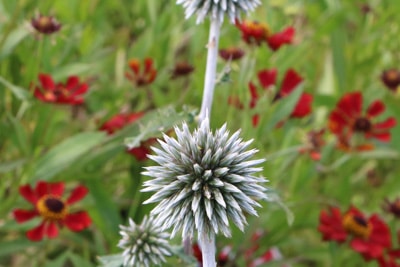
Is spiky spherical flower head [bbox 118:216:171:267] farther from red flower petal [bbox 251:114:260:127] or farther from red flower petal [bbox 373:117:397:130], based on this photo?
red flower petal [bbox 373:117:397:130]

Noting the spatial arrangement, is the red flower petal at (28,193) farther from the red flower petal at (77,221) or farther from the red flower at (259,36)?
the red flower at (259,36)

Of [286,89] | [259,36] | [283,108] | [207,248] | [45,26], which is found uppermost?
[45,26]

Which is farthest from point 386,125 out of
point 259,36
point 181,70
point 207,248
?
point 207,248

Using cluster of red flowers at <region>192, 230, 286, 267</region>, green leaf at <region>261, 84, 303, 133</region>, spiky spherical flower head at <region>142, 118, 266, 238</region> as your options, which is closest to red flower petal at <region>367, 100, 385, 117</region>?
green leaf at <region>261, 84, 303, 133</region>

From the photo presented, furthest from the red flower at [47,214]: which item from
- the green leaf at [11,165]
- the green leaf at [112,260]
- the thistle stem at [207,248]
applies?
the thistle stem at [207,248]

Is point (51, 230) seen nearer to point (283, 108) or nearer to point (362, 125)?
point (283, 108)

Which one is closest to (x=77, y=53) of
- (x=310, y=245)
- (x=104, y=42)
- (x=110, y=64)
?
(x=110, y=64)

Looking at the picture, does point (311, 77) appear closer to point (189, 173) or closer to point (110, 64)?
point (110, 64)
